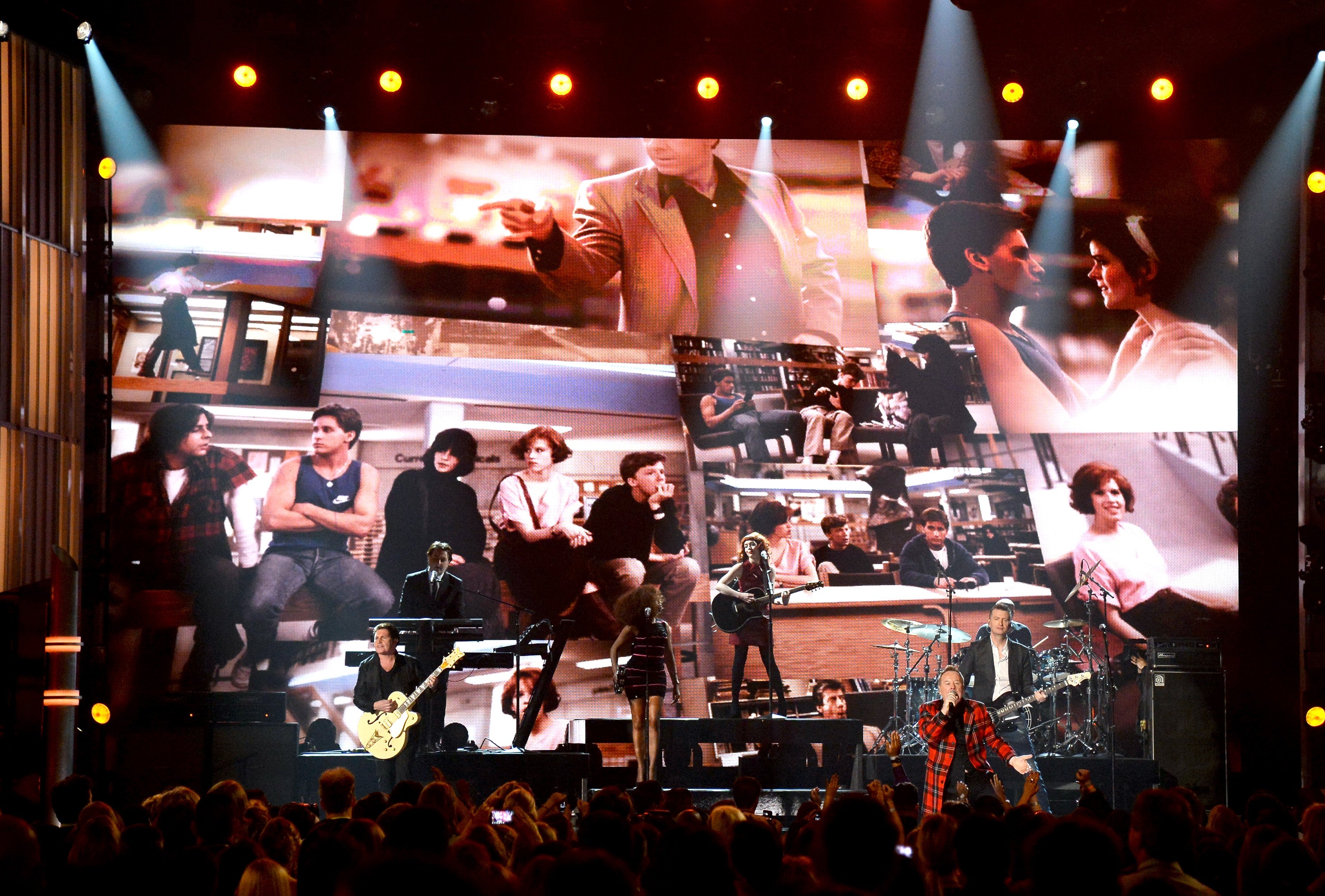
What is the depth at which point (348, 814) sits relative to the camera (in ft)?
14.4

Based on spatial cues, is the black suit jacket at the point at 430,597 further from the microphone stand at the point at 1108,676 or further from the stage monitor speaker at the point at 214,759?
the microphone stand at the point at 1108,676

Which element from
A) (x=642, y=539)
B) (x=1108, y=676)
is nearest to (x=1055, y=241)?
(x=1108, y=676)

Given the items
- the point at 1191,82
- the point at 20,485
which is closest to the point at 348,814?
the point at 20,485

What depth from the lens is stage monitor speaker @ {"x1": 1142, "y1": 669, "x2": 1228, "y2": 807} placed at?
30.0ft

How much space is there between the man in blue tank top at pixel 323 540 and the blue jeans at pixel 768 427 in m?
2.89

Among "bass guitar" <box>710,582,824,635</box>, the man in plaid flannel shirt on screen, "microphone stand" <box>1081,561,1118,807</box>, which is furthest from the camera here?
the man in plaid flannel shirt on screen

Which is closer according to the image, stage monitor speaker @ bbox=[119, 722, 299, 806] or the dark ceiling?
stage monitor speaker @ bbox=[119, 722, 299, 806]

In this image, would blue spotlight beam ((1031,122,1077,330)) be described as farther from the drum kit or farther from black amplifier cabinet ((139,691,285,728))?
black amplifier cabinet ((139,691,285,728))

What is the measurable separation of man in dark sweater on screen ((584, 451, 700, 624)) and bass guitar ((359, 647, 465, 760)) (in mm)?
2260

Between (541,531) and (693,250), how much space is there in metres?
2.53

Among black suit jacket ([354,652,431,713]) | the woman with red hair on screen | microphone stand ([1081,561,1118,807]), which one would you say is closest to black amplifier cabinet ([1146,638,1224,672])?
microphone stand ([1081,561,1118,807])

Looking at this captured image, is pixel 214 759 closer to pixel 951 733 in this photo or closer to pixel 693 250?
pixel 951 733

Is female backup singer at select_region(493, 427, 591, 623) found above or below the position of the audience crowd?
above

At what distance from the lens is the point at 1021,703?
9109mm
